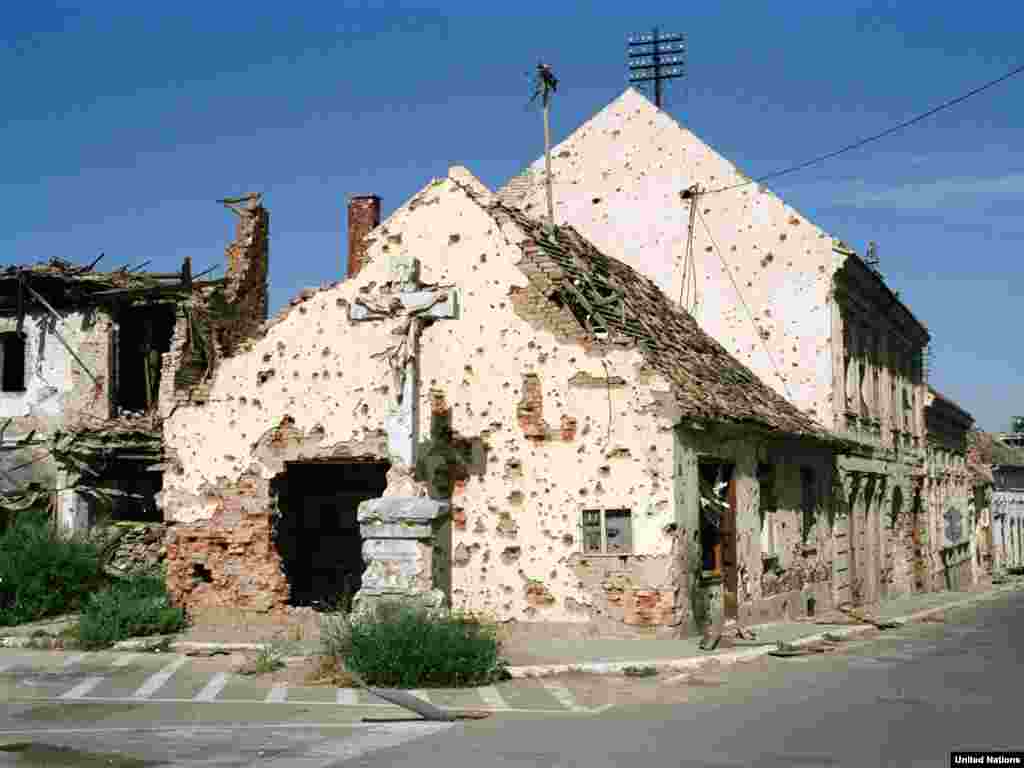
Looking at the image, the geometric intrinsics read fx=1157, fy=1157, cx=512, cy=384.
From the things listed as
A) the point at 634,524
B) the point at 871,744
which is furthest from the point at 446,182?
the point at 871,744

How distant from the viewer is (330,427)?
1709 centimetres

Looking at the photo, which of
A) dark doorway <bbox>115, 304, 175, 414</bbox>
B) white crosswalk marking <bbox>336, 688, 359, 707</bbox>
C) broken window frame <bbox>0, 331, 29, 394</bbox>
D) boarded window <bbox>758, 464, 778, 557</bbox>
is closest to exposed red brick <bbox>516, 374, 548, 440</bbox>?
boarded window <bbox>758, 464, 778, 557</bbox>

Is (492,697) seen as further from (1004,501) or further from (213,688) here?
(1004,501)

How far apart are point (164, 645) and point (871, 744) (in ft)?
32.5

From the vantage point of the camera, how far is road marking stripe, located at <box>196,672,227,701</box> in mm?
11727

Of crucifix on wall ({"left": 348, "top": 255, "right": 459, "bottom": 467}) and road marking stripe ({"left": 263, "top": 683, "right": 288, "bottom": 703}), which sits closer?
road marking stripe ({"left": 263, "top": 683, "right": 288, "bottom": 703})

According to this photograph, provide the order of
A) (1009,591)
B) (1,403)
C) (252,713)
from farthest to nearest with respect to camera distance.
Result: (1009,591), (1,403), (252,713)

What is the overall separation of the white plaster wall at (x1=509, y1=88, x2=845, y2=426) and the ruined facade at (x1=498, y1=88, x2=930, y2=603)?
2 centimetres

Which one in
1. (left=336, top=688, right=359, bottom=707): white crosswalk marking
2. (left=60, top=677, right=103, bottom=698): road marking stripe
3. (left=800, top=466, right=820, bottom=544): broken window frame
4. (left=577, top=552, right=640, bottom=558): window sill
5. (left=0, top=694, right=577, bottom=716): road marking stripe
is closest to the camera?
(left=0, top=694, right=577, bottom=716): road marking stripe

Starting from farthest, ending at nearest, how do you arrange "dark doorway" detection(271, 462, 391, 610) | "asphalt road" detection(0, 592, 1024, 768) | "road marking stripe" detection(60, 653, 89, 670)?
"dark doorway" detection(271, 462, 391, 610), "road marking stripe" detection(60, 653, 89, 670), "asphalt road" detection(0, 592, 1024, 768)

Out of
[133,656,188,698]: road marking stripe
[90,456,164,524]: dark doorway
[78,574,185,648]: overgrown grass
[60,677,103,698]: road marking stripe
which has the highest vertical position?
[90,456,164,524]: dark doorway

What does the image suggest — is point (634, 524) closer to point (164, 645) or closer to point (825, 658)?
point (825, 658)

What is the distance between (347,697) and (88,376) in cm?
1487

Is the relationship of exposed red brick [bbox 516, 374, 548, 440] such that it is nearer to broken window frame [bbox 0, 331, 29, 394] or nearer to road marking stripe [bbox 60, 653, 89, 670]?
road marking stripe [bbox 60, 653, 89, 670]
